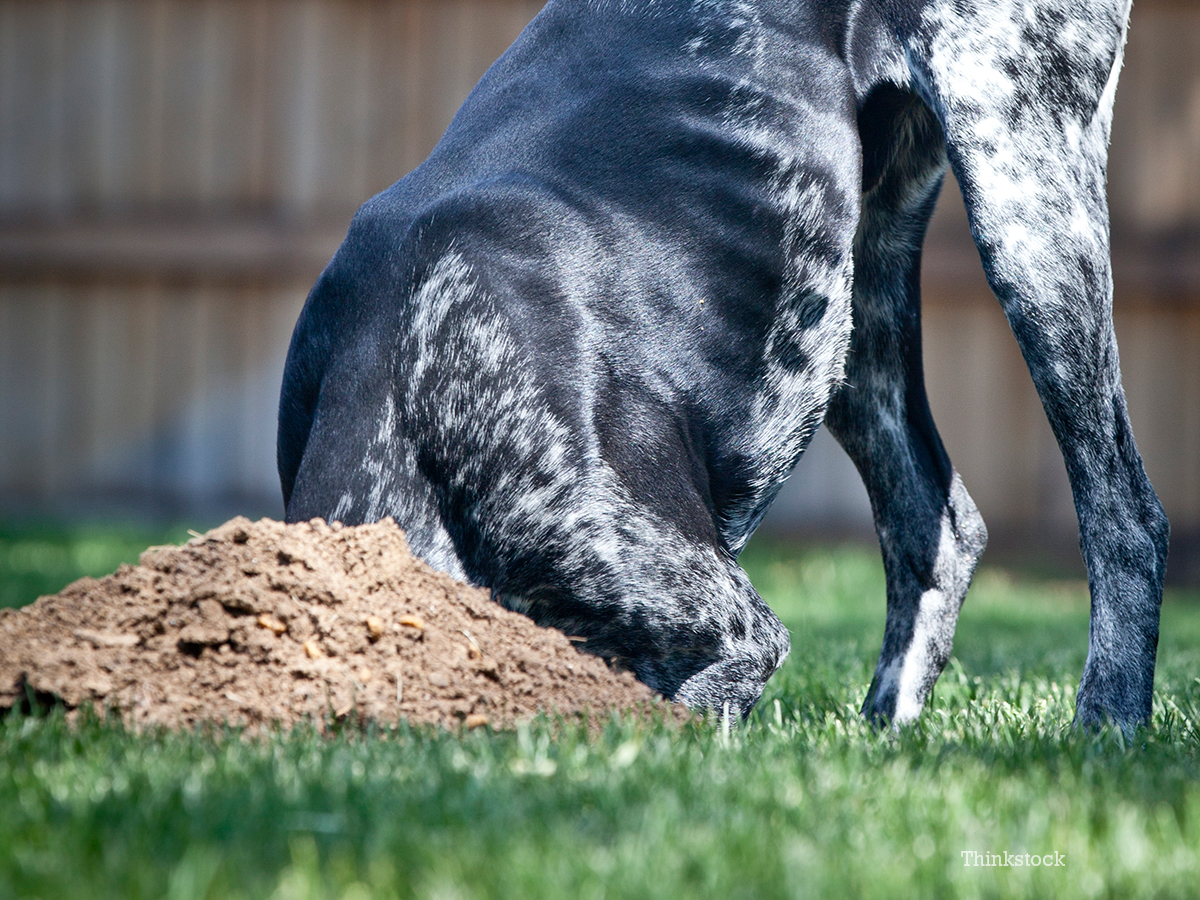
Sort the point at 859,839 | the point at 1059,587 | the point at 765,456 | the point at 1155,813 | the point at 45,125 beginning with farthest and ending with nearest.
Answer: the point at 45,125 < the point at 1059,587 < the point at 765,456 < the point at 1155,813 < the point at 859,839

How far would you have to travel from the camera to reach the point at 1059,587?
6281mm

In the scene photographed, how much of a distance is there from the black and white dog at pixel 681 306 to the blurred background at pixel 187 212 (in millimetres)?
4965

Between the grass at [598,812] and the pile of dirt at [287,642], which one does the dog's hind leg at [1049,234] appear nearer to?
the grass at [598,812]

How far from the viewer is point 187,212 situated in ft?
24.5

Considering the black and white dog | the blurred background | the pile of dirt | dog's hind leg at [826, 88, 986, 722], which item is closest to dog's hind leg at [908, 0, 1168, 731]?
the black and white dog

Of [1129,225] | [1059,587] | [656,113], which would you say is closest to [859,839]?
[656,113]

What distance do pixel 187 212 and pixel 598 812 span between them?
700 cm

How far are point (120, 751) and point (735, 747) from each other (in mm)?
969

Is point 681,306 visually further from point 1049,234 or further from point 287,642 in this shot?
point 287,642

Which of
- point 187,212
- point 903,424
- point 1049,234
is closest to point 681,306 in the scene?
point 1049,234

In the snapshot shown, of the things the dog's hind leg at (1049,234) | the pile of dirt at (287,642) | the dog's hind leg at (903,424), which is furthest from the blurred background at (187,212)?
the pile of dirt at (287,642)

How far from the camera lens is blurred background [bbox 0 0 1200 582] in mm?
7398

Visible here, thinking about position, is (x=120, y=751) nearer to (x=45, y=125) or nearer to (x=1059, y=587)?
(x=1059, y=587)

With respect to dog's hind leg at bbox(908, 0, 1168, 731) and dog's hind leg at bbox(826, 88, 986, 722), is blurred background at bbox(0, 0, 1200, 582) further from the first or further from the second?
dog's hind leg at bbox(908, 0, 1168, 731)
